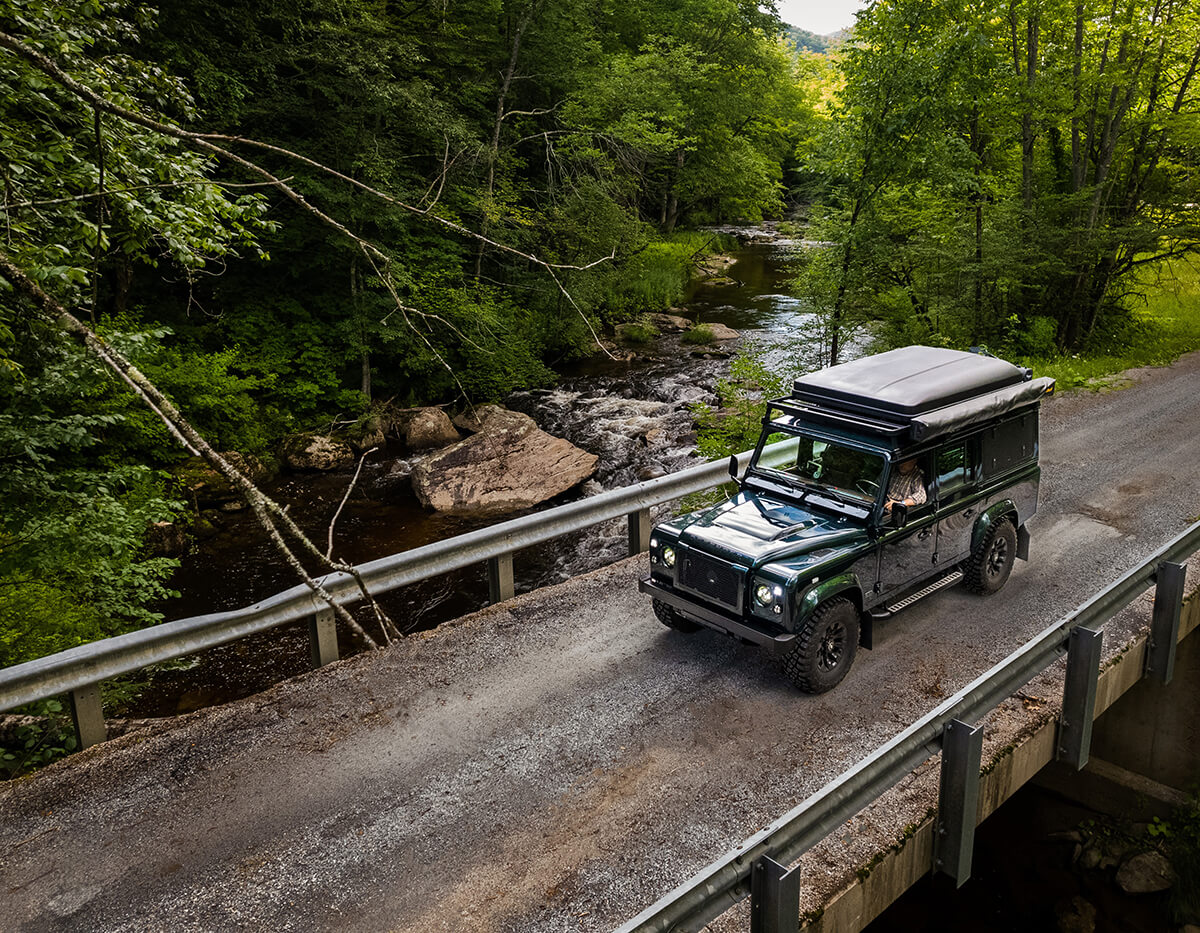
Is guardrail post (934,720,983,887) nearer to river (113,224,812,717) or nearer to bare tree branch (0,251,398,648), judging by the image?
bare tree branch (0,251,398,648)

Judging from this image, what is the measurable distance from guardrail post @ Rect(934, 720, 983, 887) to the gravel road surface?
722mm

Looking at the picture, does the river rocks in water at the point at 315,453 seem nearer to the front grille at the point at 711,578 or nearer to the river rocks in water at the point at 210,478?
the river rocks in water at the point at 210,478

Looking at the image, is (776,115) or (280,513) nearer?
(280,513)

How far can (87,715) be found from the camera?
5.49m

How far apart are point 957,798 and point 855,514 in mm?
2308

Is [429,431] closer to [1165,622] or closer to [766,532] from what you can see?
[766,532]

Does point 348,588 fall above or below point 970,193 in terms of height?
below

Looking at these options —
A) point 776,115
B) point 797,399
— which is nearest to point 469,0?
point 797,399

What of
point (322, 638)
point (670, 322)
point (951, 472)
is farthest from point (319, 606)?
point (670, 322)

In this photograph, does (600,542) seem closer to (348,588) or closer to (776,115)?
(348,588)

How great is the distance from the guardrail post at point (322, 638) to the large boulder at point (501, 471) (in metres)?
8.11

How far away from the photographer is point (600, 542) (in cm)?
1342

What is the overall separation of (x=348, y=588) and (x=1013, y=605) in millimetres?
5866

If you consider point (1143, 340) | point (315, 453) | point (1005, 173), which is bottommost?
point (315, 453)
